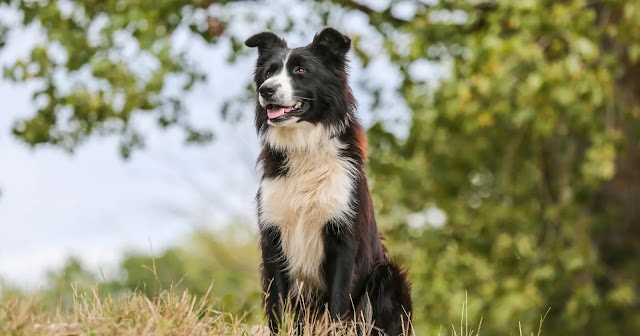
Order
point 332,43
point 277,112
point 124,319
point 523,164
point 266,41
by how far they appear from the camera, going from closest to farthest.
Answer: point 124,319 → point 277,112 → point 332,43 → point 266,41 → point 523,164

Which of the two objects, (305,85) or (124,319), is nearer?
(124,319)

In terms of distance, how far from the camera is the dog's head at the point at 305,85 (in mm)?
4879

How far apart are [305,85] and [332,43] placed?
38 cm

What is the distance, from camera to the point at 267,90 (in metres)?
4.82

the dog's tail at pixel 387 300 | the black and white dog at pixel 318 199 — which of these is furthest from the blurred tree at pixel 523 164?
the dog's tail at pixel 387 300

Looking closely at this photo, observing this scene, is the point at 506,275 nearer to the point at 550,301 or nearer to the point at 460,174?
the point at 550,301

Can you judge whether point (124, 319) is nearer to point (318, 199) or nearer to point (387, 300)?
point (318, 199)

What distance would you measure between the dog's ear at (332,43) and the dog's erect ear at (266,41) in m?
0.29

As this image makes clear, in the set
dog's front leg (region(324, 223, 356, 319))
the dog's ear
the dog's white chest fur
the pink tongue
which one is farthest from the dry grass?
the dog's ear

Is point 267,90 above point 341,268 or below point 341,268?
above

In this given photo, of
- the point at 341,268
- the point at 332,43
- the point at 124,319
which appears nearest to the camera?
the point at 124,319

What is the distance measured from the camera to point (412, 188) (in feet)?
38.4

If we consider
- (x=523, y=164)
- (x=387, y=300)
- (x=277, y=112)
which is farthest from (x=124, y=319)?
(x=523, y=164)

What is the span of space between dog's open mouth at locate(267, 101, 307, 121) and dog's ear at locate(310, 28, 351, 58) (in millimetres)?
415
